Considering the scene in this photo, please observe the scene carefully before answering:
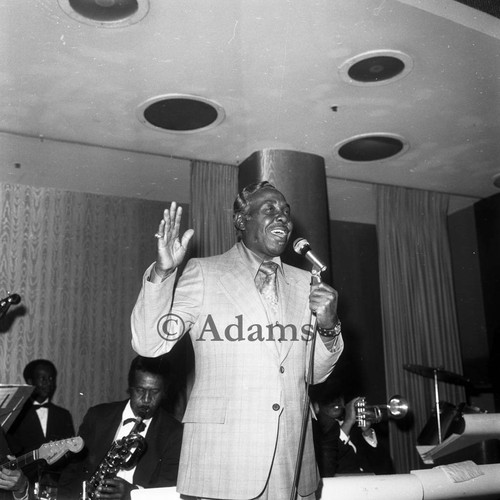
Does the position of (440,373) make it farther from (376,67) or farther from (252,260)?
(252,260)

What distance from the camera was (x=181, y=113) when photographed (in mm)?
5777

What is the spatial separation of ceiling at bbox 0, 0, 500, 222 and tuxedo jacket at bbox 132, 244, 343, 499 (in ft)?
9.07

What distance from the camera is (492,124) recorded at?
244 inches

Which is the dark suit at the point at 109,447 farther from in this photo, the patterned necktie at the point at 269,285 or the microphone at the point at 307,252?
the microphone at the point at 307,252

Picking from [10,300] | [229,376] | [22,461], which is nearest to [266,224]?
[229,376]

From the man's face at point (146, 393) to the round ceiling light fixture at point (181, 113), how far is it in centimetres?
253

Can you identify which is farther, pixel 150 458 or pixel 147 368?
pixel 147 368

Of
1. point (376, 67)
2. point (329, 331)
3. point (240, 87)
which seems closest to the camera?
point (329, 331)

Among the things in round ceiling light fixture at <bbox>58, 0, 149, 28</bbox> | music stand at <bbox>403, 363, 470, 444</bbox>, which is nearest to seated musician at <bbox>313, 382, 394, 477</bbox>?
music stand at <bbox>403, 363, 470, 444</bbox>

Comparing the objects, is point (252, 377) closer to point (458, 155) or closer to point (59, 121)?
point (59, 121)

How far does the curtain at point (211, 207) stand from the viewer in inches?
269

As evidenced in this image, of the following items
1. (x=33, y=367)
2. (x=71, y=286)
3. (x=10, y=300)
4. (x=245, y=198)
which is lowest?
(x=33, y=367)

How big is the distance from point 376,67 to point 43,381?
4418mm

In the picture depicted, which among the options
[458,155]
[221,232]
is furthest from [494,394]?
[221,232]
